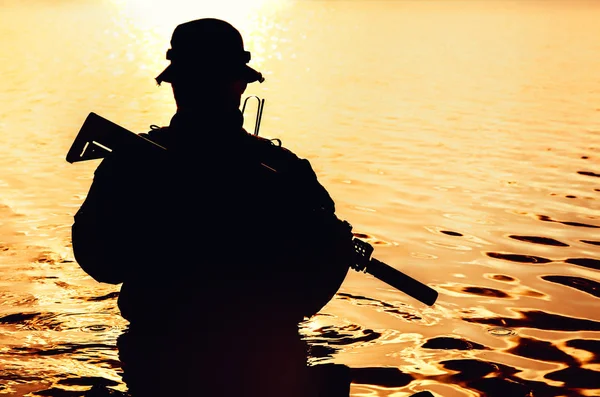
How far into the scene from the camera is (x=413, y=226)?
9.95 metres

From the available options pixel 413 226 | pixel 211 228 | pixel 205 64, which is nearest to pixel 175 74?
pixel 205 64

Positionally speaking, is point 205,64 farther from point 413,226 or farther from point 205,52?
point 413,226

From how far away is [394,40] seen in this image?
59.4 m

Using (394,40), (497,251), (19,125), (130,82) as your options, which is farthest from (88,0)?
(497,251)

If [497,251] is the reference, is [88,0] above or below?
above

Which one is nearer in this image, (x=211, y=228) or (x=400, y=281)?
(x=211, y=228)

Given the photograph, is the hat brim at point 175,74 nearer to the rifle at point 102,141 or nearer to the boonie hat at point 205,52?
the boonie hat at point 205,52

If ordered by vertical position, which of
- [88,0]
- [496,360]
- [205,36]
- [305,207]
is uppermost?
[88,0]

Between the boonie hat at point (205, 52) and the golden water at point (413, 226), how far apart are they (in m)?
1.25

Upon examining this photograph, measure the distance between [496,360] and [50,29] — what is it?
209 ft

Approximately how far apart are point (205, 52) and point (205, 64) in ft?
0.19

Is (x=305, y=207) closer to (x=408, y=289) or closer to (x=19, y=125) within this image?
Answer: (x=408, y=289)

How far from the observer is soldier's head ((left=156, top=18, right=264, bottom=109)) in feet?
14.6

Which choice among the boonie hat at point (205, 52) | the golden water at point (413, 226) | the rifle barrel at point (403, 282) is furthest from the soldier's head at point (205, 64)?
the rifle barrel at point (403, 282)
